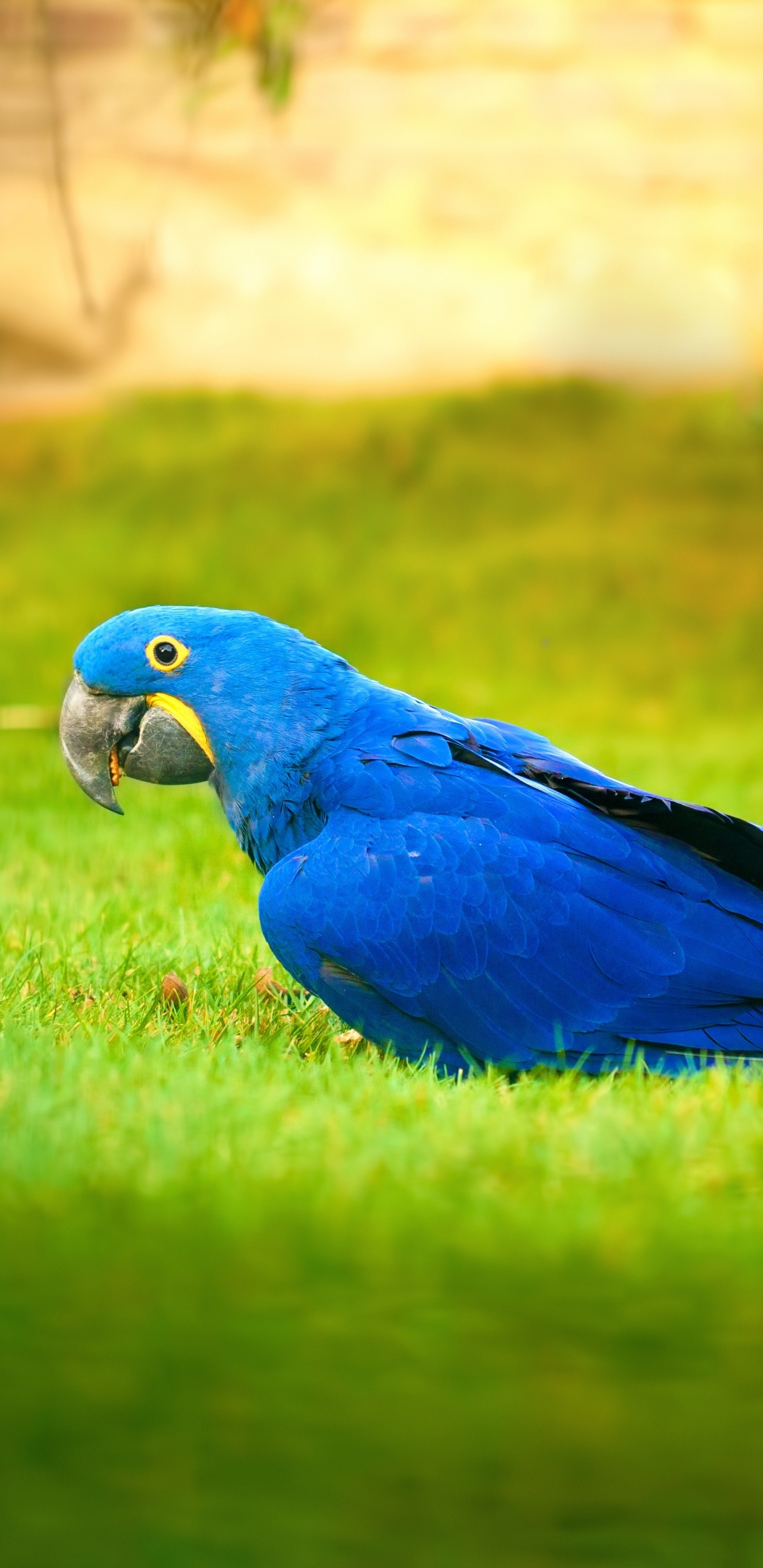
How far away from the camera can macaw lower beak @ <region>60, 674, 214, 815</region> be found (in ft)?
8.18

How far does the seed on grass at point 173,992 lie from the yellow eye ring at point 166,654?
565mm

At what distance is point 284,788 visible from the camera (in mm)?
2400

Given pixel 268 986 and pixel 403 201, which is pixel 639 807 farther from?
pixel 403 201

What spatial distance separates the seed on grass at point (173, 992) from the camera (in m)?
2.60

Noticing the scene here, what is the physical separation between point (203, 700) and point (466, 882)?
0.57 meters

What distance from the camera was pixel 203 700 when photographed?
2.44 meters

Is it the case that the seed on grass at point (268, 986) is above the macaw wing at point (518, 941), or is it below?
below

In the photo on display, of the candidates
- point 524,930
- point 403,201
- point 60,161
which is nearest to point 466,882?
point 524,930

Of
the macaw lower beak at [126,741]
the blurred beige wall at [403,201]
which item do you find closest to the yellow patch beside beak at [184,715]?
the macaw lower beak at [126,741]

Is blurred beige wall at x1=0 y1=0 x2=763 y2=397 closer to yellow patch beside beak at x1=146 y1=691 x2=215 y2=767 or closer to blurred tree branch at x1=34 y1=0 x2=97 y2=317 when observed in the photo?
blurred tree branch at x1=34 y1=0 x2=97 y2=317

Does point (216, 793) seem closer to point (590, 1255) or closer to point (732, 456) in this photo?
point (590, 1255)

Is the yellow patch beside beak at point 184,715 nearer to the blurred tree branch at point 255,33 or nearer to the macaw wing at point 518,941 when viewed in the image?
the macaw wing at point 518,941

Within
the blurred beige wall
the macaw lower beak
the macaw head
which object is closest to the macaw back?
the macaw head

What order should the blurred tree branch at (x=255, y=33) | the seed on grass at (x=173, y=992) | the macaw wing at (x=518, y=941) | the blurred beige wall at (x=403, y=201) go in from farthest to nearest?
the blurred beige wall at (x=403, y=201), the blurred tree branch at (x=255, y=33), the seed on grass at (x=173, y=992), the macaw wing at (x=518, y=941)
